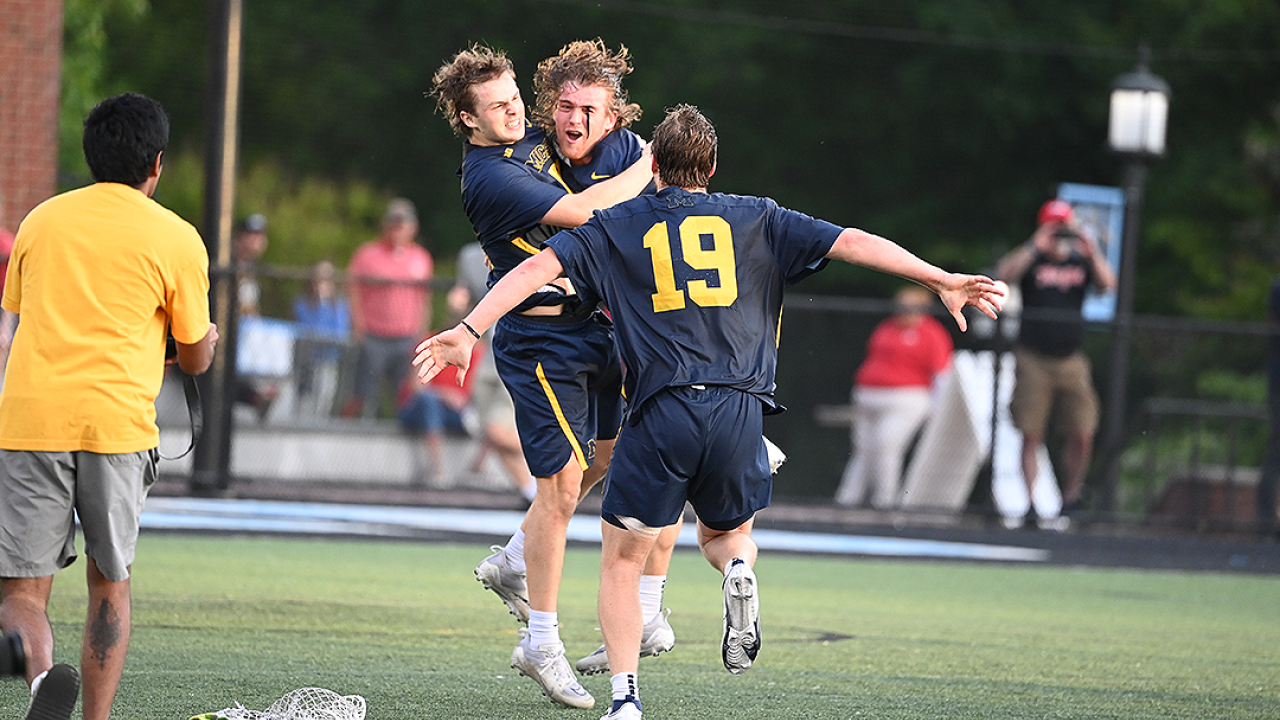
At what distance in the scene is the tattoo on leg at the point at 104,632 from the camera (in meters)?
4.10

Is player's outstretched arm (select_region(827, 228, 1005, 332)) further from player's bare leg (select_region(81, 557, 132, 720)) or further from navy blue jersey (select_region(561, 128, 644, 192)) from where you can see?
player's bare leg (select_region(81, 557, 132, 720))

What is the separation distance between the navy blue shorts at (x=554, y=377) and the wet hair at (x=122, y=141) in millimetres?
1683

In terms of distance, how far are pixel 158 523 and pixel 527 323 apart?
5.39 meters

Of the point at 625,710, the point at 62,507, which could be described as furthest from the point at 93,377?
the point at 625,710

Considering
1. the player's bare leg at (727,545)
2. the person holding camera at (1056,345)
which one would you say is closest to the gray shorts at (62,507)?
the player's bare leg at (727,545)

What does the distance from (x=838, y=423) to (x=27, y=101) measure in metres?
7.77

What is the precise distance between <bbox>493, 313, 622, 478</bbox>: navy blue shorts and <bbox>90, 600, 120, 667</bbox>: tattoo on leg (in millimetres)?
1686

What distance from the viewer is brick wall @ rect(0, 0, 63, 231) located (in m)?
14.3

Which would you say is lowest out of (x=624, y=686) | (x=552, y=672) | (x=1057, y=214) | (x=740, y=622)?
(x=552, y=672)

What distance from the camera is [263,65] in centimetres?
2817

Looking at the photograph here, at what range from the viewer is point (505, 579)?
5.86m

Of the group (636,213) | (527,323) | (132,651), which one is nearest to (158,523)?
(132,651)

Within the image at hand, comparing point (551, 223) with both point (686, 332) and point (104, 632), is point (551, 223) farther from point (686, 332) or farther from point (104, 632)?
point (104, 632)

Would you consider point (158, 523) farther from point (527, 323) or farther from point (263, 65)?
point (263, 65)
